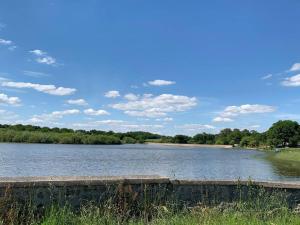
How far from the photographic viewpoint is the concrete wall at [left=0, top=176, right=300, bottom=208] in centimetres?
882

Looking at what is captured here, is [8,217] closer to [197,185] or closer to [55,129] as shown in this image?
[197,185]

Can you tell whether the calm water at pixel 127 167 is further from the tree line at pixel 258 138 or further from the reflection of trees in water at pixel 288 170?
the tree line at pixel 258 138

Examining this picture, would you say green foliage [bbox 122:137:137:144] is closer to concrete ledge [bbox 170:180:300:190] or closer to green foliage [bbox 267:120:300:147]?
green foliage [bbox 267:120:300:147]

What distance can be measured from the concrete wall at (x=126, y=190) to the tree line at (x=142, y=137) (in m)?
98.5

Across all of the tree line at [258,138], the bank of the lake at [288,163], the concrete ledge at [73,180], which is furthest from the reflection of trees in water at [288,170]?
the tree line at [258,138]

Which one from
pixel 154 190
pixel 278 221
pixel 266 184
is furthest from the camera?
pixel 266 184

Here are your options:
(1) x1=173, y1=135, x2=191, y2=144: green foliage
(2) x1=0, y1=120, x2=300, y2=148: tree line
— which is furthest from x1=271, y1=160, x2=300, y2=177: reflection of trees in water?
(1) x1=173, y1=135, x2=191, y2=144: green foliage

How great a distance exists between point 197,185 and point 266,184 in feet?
5.78

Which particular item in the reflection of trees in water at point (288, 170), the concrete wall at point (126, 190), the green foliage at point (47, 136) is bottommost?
the reflection of trees in water at point (288, 170)

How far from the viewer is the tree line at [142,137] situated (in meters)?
108

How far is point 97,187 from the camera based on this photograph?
9.50 meters

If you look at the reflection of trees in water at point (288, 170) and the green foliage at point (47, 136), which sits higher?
the green foliage at point (47, 136)

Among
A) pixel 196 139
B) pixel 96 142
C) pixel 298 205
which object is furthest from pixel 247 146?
pixel 298 205

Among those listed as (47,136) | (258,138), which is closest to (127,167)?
(47,136)
